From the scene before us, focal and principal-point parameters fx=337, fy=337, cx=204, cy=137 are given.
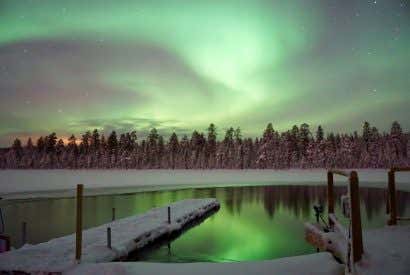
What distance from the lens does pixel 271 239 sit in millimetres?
21516

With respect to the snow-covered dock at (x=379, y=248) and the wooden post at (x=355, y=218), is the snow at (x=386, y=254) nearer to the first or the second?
the snow-covered dock at (x=379, y=248)

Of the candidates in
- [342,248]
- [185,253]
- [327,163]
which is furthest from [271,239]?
[327,163]

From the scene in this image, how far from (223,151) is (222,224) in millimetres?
108361

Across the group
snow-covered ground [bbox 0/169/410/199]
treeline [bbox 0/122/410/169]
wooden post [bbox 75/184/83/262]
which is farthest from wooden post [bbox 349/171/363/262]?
treeline [bbox 0/122/410/169]

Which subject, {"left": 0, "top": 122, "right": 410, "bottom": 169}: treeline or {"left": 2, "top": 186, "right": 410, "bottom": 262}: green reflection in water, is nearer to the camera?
{"left": 2, "top": 186, "right": 410, "bottom": 262}: green reflection in water

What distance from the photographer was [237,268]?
8992mm

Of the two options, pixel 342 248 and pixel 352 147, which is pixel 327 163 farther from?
pixel 342 248

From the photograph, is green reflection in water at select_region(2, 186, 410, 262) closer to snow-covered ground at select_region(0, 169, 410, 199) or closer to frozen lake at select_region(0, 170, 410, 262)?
frozen lake at select_region(0, 170, 410, 262)

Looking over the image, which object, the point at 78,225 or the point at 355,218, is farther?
the point at 78,225

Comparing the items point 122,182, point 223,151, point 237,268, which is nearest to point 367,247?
point 237,268

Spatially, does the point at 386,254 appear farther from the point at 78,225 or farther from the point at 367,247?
the point at 78,225

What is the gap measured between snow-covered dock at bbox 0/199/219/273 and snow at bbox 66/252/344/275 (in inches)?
64.3

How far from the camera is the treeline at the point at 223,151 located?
12031 cm

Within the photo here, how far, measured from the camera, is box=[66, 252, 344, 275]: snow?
8.17 metres
